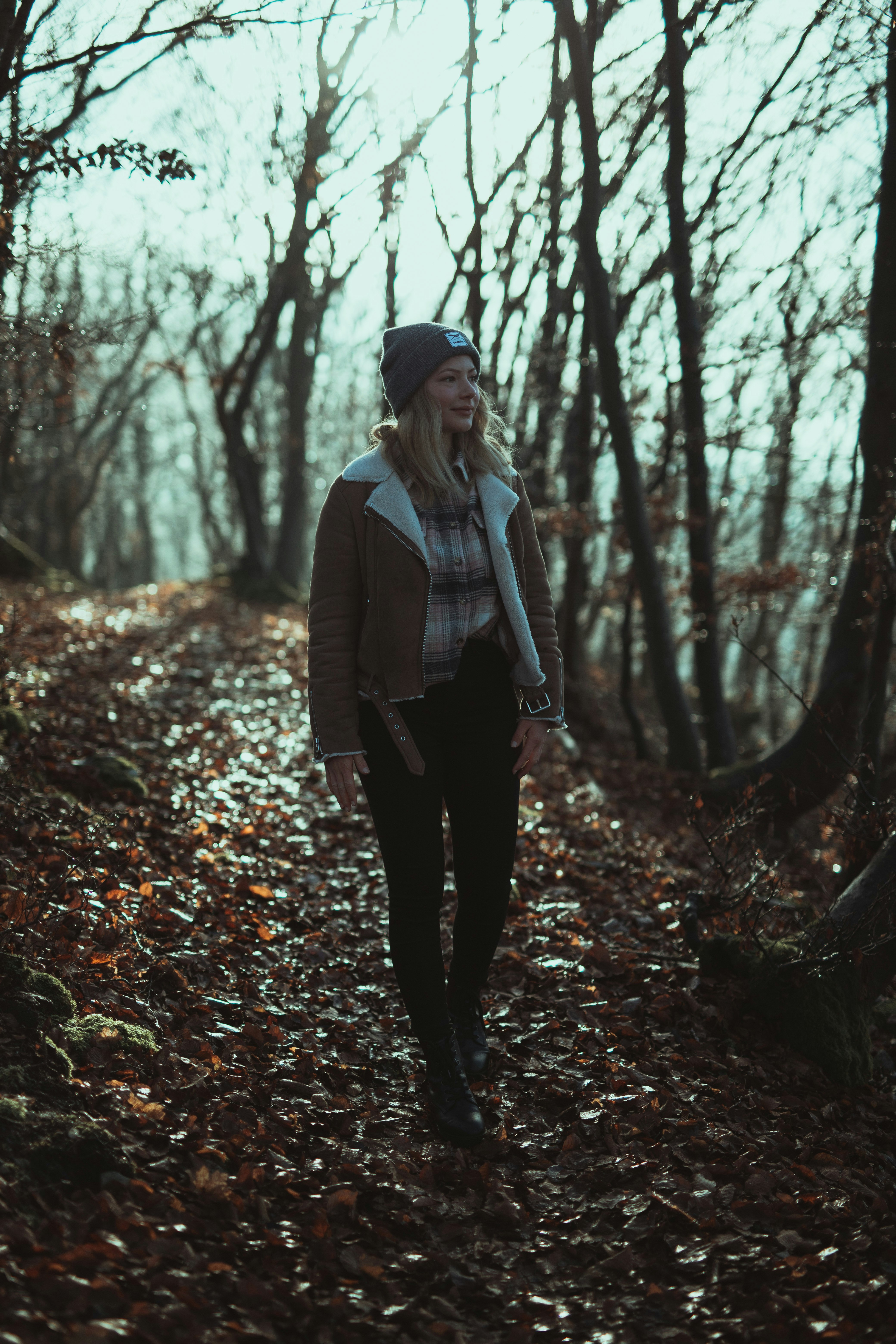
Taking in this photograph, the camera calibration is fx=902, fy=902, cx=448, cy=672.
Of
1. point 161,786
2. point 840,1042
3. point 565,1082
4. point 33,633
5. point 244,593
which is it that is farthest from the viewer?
point 244,593

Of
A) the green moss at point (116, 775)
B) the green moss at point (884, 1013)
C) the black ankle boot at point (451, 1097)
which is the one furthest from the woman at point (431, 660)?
the green moss at point (116, 775)

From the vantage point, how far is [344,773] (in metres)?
2.83

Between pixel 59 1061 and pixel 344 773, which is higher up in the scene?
pixel 344 773

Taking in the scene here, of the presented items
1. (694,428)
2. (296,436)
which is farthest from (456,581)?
(296,436)

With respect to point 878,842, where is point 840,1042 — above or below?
below

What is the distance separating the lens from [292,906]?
4848mm

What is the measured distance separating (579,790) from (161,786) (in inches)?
149

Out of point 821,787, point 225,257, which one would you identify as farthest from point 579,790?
point 225,257

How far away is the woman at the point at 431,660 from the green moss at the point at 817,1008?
1482 mm

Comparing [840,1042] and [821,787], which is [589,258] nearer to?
[821,787]

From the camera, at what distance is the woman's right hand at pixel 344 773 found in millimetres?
2814

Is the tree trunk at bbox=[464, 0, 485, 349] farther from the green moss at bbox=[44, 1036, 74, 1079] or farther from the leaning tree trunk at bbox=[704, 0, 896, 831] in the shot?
the green moss at bbox=[44, 1036, 74, 1079]

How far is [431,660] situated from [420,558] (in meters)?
0.32

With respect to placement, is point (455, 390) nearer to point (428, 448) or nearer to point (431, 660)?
point (428, 448)
